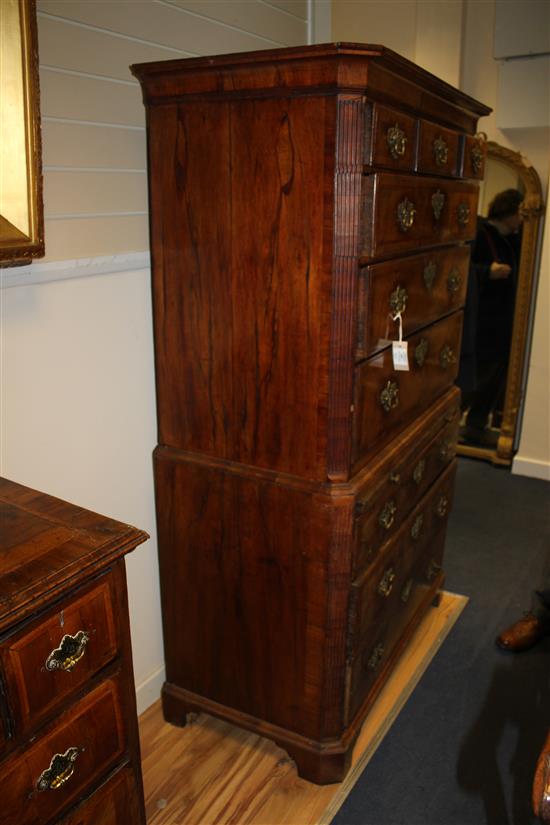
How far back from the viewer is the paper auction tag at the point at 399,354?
176cm

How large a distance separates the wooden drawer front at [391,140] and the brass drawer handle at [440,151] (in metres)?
0.16

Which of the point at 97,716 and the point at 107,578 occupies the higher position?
the point at 107,578

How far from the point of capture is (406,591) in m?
2.26

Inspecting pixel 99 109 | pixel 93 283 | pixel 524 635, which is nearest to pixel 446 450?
pixel 524 635

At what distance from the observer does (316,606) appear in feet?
5.85

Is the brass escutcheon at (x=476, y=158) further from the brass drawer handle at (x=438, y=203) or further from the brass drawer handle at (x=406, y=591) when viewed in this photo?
the brass drawer handle at (x=406, y=591)

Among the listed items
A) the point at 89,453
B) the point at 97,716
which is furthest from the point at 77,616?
the point at 89,453

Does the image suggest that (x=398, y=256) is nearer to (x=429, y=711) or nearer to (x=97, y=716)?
(x=97, y=716)

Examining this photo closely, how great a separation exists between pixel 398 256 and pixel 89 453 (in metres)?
0.93

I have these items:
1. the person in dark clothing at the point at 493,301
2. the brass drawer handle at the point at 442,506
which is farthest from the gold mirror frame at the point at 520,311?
the brass drawer handle at the point at 442,506

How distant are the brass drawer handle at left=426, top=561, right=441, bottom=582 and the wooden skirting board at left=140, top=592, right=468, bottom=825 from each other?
419 mm

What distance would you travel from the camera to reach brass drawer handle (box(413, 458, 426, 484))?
2131 millimetres

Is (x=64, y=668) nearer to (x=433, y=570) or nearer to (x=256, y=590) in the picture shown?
(x=256, y=590)

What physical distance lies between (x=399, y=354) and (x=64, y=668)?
1.08m
